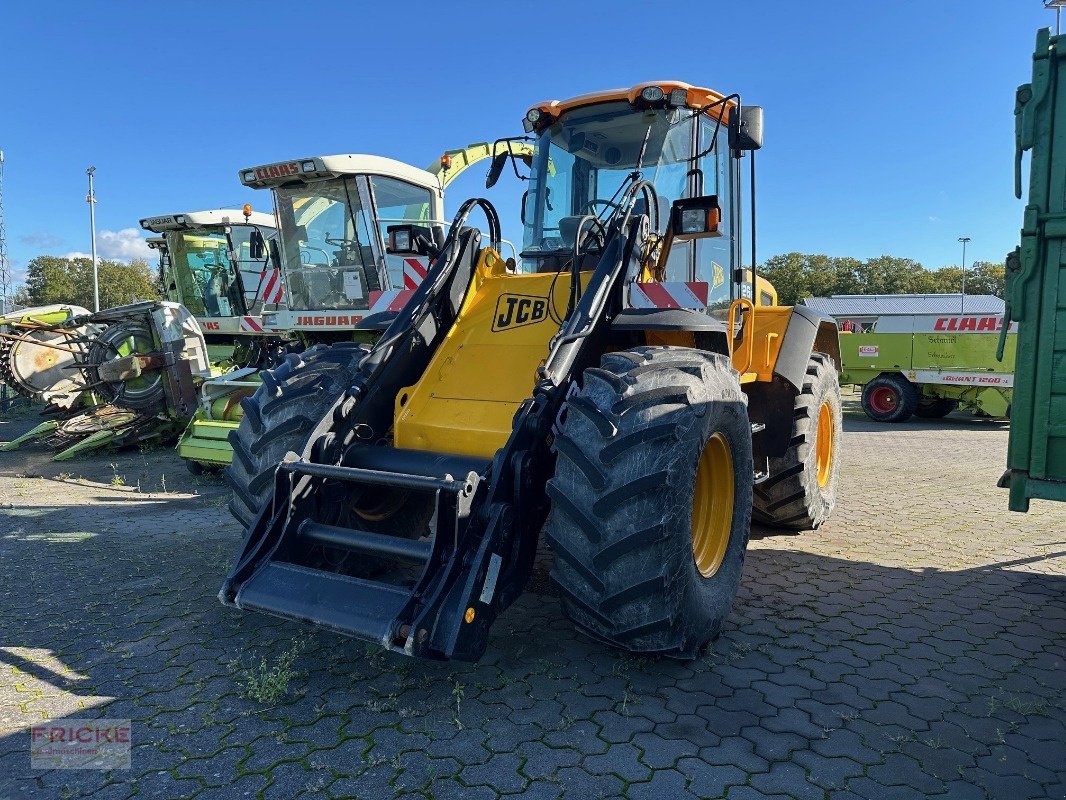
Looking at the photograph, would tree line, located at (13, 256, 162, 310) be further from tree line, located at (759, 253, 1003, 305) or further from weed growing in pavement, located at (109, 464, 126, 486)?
tree line, located at (759, 253, 1003, 305)

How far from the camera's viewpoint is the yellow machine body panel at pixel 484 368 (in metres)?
3.81

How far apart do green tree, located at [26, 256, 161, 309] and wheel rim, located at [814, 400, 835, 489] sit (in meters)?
45.3

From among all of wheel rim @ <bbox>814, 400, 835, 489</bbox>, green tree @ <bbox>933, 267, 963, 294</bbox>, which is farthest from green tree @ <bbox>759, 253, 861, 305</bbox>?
wheel rim @ <bbox>814, 400, 835, 489</bbox>

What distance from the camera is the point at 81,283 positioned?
49281mm

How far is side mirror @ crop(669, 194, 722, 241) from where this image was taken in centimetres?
377

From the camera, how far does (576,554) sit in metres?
2.96

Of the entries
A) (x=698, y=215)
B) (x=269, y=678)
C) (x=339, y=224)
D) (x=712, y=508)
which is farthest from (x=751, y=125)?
(x=339, y=224)

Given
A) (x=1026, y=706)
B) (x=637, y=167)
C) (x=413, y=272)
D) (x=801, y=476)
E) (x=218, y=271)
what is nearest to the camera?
(x=1026, y=706)

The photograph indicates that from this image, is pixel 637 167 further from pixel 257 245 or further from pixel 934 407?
pixel 934 407

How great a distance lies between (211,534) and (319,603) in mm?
3090

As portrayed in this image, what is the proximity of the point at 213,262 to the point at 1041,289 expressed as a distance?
48.2ft

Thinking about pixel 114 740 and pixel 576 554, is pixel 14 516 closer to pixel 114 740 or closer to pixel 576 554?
pixel 114 740

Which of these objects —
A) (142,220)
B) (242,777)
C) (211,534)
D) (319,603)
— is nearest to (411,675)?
(319,603)

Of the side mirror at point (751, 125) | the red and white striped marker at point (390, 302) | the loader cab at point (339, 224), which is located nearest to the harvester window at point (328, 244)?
the loader cab at point (339, 224)
